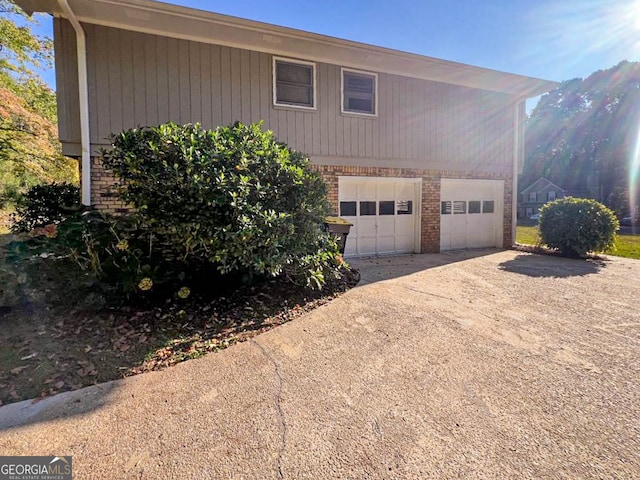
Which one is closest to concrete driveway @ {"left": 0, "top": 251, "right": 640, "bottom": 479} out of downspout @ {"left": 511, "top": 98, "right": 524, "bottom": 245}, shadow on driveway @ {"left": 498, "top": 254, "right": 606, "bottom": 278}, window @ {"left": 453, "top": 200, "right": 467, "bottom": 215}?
shadow on driveway @ {"left": 498, "top": 254, "right": 606, "bottom": 278}

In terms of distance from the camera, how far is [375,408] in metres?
2.44

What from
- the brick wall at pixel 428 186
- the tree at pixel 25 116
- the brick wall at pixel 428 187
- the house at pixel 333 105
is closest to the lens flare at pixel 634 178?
the brick wall at pixel 428 187

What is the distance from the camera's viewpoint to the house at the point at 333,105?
6.11 meters

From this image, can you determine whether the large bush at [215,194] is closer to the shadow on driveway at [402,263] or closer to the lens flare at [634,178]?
the shadow on driveway at [402,263]

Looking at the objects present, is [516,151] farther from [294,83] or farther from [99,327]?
[99,327]

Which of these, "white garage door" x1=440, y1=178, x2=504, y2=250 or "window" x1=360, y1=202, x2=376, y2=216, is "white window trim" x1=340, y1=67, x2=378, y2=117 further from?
"white garage door" x1=440, y1=178, x2=504, y2=250

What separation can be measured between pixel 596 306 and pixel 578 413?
3122 mm

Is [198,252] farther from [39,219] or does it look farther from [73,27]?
[73,27]

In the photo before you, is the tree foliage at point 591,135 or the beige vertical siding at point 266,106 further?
the tree foliage at point 591,135

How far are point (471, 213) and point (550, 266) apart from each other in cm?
290

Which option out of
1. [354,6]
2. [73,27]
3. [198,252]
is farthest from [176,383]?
[354,6]

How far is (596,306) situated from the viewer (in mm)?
4742

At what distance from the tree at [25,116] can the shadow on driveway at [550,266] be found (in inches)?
546

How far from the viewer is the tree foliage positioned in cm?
2878
